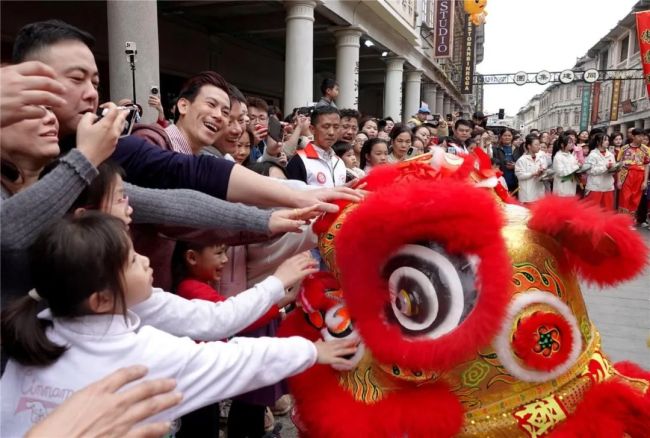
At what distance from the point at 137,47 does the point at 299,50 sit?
390 centimetres

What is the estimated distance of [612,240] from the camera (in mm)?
1311

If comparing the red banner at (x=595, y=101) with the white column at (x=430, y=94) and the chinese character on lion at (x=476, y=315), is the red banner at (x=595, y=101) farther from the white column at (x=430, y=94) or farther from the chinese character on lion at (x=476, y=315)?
the chinese character on lion at (x=476, y=315)

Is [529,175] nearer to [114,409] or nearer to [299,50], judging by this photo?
[299,50]

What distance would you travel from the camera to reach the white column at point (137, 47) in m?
5.41

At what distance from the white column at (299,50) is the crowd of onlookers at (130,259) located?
684 centimetres

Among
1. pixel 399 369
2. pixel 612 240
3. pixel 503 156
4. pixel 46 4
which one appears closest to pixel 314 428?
pixel 399 369

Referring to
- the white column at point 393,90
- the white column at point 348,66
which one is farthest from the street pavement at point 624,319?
the white column at point 393,90

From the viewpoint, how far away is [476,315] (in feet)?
3.87

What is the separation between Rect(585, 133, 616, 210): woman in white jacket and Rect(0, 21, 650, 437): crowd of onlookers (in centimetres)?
794

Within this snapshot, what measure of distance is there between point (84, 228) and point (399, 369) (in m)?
0.83

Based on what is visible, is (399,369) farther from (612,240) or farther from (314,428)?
(612,240)

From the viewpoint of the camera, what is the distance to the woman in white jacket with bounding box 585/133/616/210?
856 centimetres

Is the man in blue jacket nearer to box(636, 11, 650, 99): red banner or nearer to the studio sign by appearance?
box(636, 11, 650, 99): red banner

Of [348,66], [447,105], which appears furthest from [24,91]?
[447,105]
